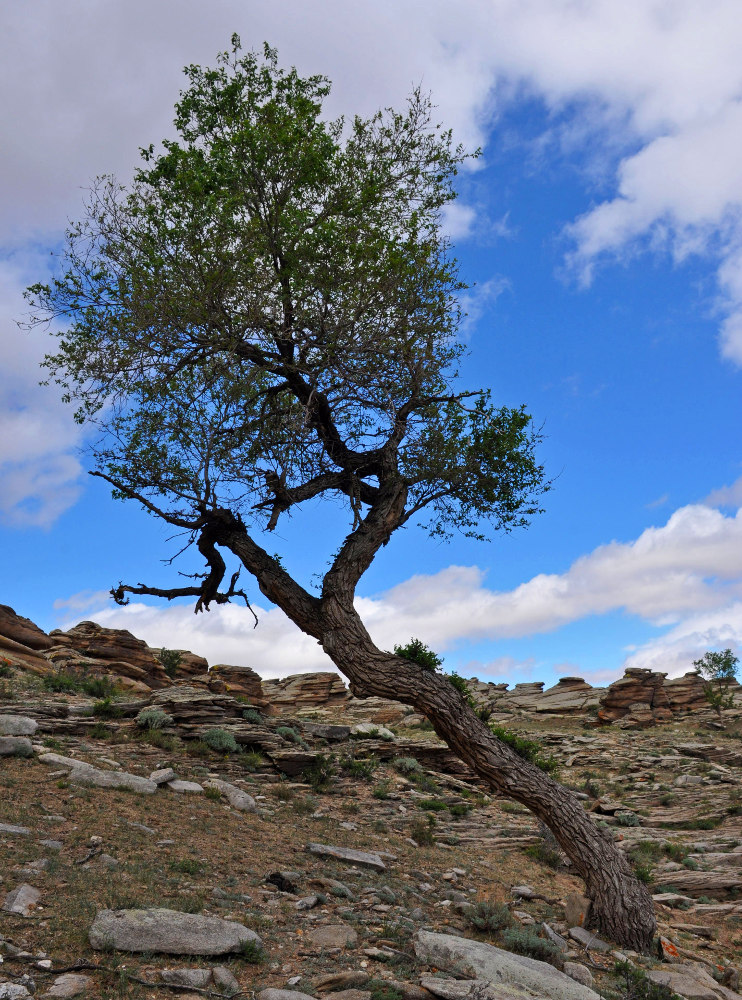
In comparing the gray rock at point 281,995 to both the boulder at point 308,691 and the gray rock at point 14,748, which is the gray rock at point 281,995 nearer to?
the gray rock at point 14,748

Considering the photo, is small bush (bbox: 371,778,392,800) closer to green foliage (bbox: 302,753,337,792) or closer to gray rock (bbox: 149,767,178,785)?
green foliage (bbox: 302,753,337,792)

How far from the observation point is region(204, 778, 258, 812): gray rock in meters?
14.8

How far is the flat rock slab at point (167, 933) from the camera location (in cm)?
766

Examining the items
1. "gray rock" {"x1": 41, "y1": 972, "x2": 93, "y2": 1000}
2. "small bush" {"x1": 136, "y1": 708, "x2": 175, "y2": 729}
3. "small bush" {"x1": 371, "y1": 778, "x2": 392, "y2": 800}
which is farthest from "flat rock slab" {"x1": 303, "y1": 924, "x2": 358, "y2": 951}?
"small bush" {"x1": 136, "y1": 708, "x2": 175, "y2": 729}

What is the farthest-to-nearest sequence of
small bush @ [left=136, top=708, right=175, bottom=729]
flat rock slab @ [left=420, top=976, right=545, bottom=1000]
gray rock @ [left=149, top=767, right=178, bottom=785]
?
small bush @ [left=136, top=708, right=175, bottom=729] → gray rock @ [left=149, top=767, right=178, bottom=785] → flat rock slab @ [left=420, top=976, right=545, bottom=1000]

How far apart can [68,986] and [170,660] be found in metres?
30.1

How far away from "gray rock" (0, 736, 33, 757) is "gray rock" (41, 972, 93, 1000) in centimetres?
829

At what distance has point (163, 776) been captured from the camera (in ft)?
49.0

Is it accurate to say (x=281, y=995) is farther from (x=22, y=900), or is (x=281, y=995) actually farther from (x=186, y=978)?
(x=22, y=900)

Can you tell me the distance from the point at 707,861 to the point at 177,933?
1618cm

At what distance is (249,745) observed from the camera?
1933 centimetres

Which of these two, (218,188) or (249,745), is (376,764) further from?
(218,188)

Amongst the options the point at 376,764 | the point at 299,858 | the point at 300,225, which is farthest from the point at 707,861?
the point at 300,225

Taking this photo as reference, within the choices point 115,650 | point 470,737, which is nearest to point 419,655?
point 470,737
